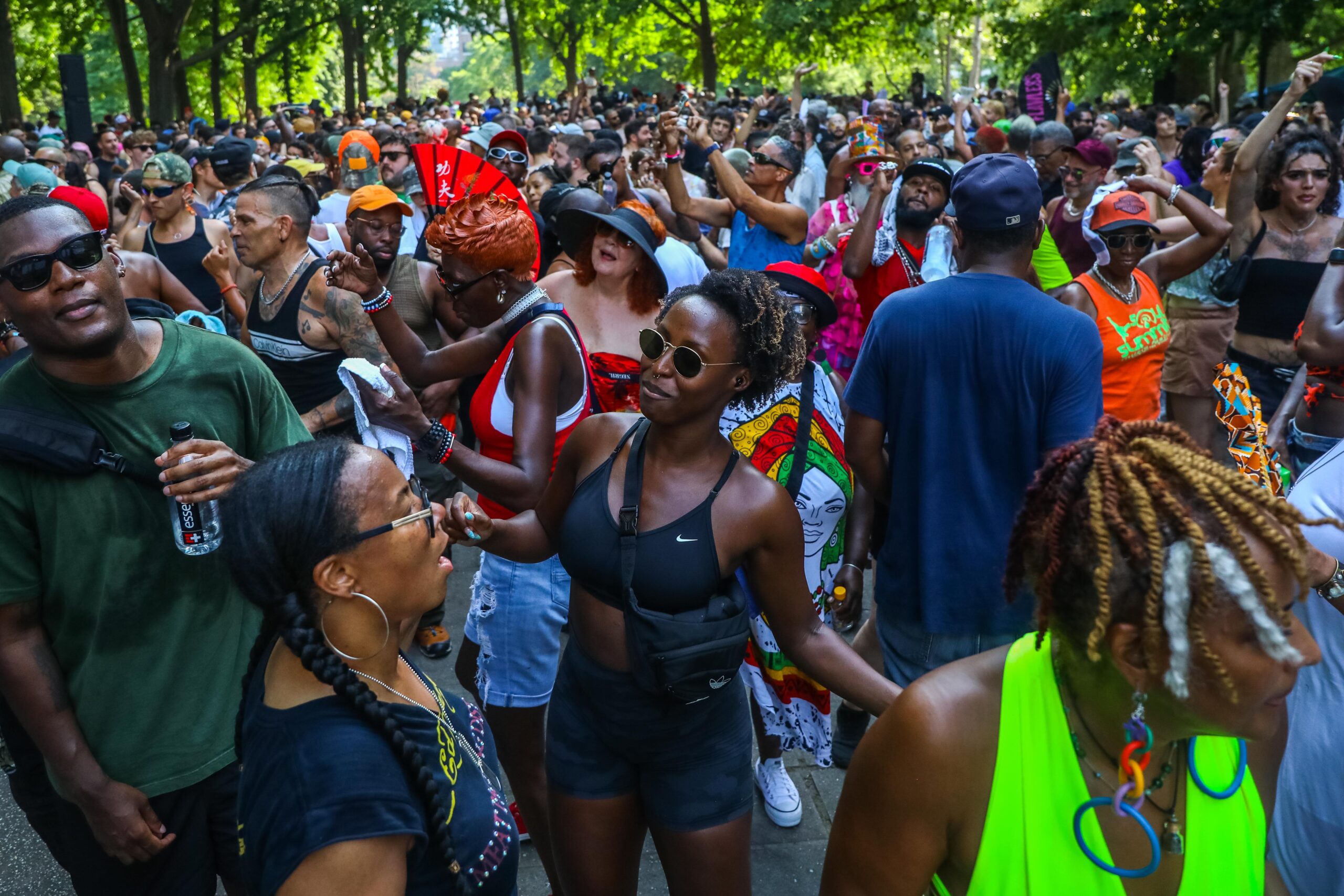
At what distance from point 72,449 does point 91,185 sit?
10.3 meters

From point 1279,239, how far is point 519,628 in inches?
162

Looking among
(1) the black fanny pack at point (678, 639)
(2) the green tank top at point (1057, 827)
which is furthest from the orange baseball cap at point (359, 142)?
(2) the green tank top at point (1057, 827)

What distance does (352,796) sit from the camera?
161cm

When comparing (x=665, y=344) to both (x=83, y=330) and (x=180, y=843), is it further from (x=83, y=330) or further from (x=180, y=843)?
(x=180, y=843)

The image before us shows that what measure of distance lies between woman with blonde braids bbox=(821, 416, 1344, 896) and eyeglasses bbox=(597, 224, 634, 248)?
259 cm

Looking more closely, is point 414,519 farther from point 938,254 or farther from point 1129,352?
point 938,254

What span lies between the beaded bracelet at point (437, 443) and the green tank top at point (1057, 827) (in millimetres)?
1690

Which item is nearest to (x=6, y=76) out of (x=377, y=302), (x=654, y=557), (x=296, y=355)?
(x=296, y=355)

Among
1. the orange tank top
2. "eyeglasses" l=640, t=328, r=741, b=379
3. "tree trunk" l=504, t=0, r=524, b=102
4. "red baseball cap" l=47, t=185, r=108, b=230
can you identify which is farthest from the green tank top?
"tree trunk" l=504, t=0, r=524, b=102

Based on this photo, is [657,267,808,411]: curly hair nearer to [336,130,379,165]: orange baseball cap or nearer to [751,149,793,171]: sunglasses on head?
[751,149,793,171]: sunglasses on head

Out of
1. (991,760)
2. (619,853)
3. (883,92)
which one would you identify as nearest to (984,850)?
(991,760)

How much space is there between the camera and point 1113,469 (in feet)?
5.08

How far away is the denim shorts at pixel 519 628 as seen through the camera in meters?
3.21

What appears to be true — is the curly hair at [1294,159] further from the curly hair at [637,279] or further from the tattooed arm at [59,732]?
the tattooed arm at [59,732]
